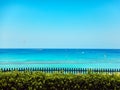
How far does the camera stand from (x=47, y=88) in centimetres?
1153

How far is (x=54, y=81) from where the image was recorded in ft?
37.9

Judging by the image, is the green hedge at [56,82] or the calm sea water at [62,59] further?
the calm sea water at [62,59]

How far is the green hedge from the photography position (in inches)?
453

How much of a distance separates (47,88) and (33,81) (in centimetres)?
58

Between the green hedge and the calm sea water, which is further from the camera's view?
the calm sea water

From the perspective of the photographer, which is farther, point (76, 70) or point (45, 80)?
point (76, 70)

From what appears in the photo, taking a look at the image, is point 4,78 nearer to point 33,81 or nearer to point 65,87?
point 33,81

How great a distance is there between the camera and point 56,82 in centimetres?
1154

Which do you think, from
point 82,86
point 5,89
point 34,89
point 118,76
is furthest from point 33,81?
point 118,76

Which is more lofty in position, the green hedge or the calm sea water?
the green hedge

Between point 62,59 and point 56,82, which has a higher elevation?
point 56,82

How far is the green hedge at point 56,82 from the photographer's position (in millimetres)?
11500

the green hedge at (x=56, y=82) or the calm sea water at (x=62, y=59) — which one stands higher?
the green hedge at (x=56, y=82)

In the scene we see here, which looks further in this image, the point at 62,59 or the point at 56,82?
the point at 62,59
